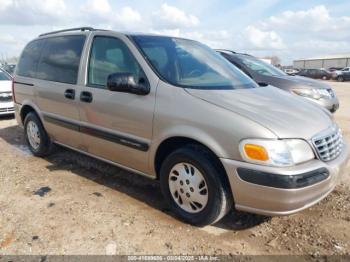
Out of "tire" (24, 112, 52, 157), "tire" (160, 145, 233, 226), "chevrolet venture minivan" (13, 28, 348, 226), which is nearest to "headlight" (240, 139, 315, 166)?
"chevrolet venture minivan" (13, 28, 348, 226)

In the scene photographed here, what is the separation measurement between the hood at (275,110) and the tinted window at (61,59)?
1.76 metres

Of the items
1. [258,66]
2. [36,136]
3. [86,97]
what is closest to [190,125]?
[86,97]

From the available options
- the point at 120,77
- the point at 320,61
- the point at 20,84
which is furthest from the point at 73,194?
the point at 320,61

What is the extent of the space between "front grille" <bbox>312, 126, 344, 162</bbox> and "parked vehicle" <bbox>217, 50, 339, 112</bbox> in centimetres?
359

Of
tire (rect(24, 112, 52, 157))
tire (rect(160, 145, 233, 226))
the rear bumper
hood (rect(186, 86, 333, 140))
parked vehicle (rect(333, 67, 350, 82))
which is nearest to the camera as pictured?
hood (rect(186, 86, 333, 140))

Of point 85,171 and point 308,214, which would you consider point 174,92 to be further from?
point 85,171

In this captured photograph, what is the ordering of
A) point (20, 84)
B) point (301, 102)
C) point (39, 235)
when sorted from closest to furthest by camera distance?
1. point (39, 235)
2. point (301, 102)
3. point (20, 84)

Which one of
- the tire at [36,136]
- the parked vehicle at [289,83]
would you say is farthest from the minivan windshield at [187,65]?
the parked vehicle at [289,83]

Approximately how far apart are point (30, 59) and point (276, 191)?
13.8 feet

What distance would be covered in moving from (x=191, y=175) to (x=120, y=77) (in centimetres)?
114

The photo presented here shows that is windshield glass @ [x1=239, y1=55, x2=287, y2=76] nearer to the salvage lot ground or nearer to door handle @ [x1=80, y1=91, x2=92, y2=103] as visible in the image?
the salvage lot ground

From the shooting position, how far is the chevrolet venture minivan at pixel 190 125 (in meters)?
2.68

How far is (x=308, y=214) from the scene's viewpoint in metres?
3.42

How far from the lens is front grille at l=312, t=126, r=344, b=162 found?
9.27 ft
